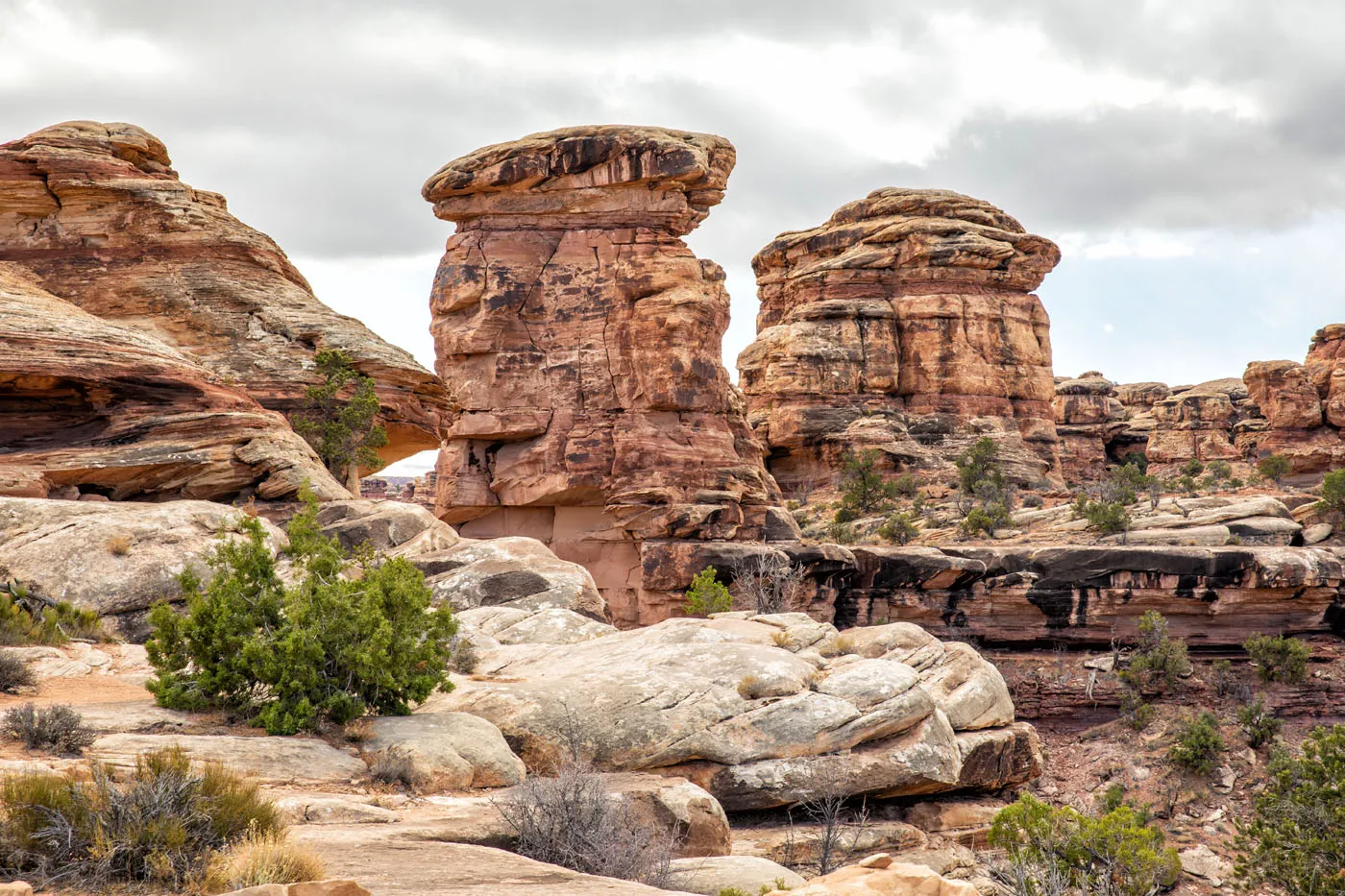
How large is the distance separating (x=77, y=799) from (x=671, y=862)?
519 centimetres

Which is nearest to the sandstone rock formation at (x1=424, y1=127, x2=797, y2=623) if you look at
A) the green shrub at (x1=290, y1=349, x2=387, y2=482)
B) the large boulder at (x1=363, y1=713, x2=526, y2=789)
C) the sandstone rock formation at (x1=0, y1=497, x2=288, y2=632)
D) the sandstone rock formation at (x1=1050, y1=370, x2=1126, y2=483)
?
the green shrub at (x1=290, y1=349, x2=387, y2=482)

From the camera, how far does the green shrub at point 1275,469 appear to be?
191 ft

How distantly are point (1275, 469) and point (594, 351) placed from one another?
39.7 m

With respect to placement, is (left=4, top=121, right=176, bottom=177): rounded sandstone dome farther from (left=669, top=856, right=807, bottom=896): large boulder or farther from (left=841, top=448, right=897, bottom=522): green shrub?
(left=841, top=448, right=897, bottom=522): green shrub

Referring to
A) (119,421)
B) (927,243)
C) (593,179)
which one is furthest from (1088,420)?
(119,421)

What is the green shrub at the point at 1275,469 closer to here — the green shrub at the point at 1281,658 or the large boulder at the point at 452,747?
the green shrub at the point at 1281,658

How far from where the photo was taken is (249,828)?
6.87 m

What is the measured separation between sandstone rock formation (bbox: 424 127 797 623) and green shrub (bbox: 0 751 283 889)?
1258 inches

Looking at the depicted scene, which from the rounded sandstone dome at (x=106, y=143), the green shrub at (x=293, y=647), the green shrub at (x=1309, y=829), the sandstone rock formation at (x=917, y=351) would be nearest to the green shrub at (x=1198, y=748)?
the green shrub at (x=1309, y=829)

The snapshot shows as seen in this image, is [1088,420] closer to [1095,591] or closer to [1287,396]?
[1287,396]

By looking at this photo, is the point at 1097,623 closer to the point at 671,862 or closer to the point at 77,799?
the point at 671,862

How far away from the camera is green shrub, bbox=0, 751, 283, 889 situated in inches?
251

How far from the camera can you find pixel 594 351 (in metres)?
41.6

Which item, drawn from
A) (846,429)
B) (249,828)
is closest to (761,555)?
(846,429)
